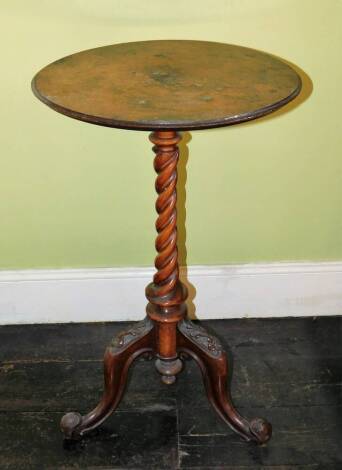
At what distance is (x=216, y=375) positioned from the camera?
1437mm

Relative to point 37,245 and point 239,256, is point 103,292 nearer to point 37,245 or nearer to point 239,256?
point 37,245

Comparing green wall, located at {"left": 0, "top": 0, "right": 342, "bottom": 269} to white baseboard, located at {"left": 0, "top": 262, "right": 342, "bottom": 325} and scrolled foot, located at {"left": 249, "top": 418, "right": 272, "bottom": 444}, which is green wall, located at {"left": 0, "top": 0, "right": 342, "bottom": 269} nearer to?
white baseboard, located at {"left": 0, "top": 262, "right": 342, "bottom": 325}

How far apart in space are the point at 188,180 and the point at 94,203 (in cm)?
29

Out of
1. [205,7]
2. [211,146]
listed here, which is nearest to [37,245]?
[211,146]

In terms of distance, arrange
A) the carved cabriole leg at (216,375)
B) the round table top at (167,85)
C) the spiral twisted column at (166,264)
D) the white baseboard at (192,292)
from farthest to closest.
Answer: the white baseboard at (192,292) → the carved cabriole leg at (216,375) → the spiral twisted column at (166,264) → the round table top at (167,85)

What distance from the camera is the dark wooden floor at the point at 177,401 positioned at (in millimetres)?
1441

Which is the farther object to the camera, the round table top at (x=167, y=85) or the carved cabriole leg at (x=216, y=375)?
the carved cabriole leg at (x=216, y=375)

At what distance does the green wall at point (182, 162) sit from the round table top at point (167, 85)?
0.63ft

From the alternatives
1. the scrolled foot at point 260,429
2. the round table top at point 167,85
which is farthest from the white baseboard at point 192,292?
the round table top at point 167,85

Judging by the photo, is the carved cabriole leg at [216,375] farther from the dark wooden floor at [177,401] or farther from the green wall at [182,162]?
the green wall at [182,162]

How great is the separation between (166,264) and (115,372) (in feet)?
1.05

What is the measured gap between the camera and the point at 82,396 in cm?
162

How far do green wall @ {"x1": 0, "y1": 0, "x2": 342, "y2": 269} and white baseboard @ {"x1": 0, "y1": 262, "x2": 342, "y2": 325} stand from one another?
36 mm

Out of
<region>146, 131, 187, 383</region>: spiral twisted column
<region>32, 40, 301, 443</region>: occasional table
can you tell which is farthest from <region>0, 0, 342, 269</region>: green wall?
<region>146, 131, 187, 383</region>: spiral twisted column
